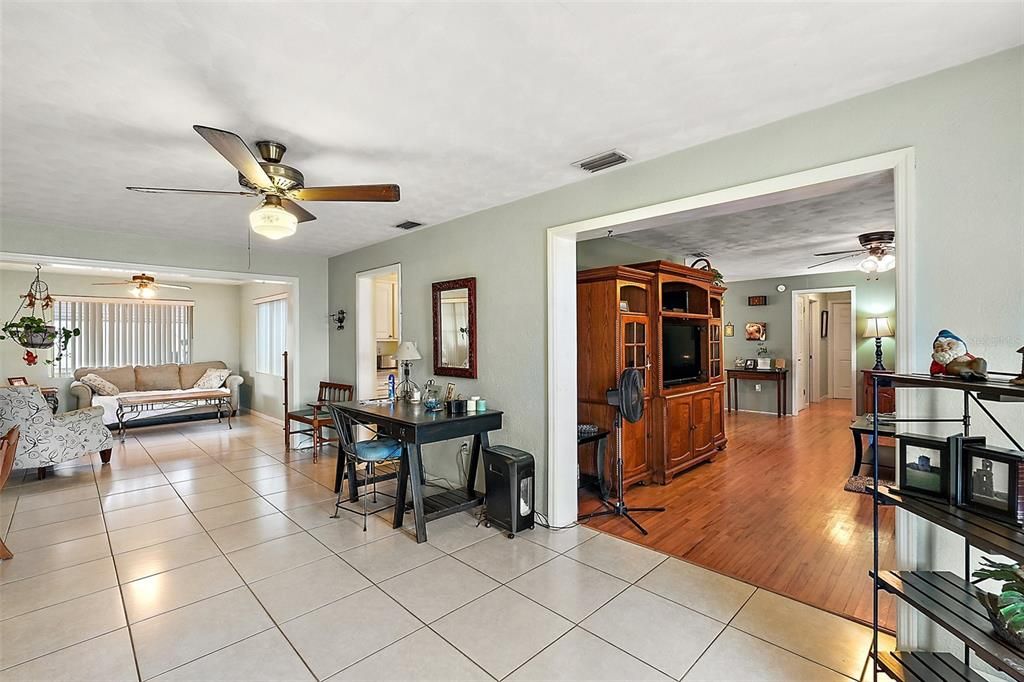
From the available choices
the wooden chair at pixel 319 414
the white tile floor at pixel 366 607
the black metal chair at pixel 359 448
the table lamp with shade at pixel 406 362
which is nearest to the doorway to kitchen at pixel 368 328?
the wooden chair at pixel 319 414

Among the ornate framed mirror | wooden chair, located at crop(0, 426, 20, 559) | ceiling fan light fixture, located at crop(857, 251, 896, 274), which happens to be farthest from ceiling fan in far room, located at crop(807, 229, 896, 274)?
wooden chair, located at crop(0, 426, 20, 559)

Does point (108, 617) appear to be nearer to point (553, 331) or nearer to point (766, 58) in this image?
point (553, 331)

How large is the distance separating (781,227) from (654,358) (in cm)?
192

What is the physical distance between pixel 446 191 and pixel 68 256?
392 centimetres

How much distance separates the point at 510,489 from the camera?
3410mm

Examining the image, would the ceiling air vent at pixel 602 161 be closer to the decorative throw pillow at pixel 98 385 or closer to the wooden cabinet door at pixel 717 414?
the wooden cabinet door at pixel 717 414

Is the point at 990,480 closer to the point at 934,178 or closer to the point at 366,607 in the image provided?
the point at 934,178

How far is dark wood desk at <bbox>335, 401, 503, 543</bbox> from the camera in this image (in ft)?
11.2

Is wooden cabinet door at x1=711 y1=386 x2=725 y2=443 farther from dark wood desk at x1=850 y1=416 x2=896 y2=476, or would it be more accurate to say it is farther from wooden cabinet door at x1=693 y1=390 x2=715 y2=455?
dark wood desk at x1=850 y1=416 x2=896 y2=476

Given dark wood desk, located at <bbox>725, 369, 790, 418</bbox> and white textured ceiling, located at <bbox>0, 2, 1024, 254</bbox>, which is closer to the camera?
white textured ceiling, located at <bbox>0, 2, 1024, 254</bbox>

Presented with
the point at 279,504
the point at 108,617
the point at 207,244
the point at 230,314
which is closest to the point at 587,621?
the point at 108,617

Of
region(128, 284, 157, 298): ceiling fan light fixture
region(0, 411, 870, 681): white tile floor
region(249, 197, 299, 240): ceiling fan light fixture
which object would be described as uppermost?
region(128, 284, 157, 298): ceiling fan light fixture

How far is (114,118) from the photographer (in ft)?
7.78

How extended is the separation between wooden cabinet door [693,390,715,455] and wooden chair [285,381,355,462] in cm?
411
